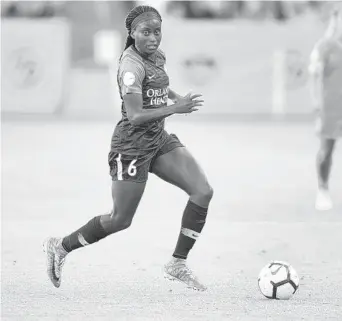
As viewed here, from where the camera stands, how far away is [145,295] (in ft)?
18.9

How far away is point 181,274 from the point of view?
6098 millimetres

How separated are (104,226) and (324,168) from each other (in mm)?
3953

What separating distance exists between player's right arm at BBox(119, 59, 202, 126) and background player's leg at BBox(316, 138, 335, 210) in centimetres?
387

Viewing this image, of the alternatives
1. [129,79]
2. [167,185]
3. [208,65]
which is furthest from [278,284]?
[208,65]

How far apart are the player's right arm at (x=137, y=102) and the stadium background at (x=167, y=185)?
107 centimetres

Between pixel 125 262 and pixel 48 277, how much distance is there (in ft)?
2.38

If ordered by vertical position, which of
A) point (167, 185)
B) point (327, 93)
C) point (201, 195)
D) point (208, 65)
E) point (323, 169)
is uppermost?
point (208, 65)

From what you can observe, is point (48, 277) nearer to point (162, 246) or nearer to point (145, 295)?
point (145, 295)

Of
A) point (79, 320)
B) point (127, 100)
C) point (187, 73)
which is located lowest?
point (79, 320)

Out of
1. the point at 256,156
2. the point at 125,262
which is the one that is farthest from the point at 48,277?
the point at 256,156

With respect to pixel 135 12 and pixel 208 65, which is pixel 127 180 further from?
pixel 208 65

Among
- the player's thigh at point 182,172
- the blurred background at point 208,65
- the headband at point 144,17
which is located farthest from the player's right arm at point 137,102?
the blurred background at point 208,65

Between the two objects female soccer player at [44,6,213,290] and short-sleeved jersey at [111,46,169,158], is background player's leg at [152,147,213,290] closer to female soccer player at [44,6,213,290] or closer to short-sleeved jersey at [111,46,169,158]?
female soccer player at [44,6,213,290]

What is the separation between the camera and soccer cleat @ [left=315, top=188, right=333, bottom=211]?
366 inches
